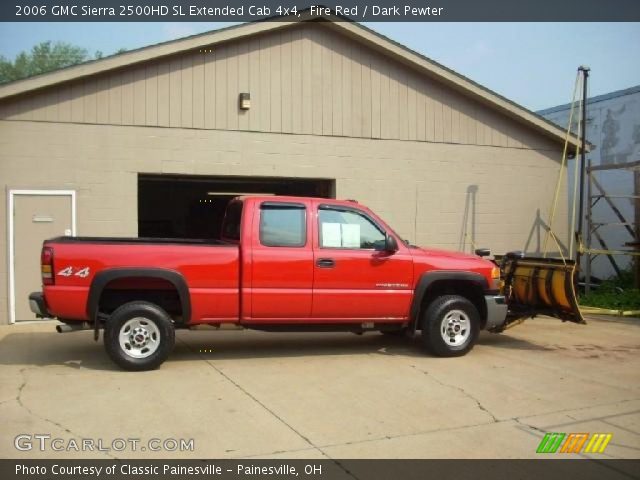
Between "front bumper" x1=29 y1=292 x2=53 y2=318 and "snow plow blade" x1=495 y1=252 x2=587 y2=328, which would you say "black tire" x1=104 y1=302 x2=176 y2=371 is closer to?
"front bumper" x1=29 y1=292 x2=53 y2=318

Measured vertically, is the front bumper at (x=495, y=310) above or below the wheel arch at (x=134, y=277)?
below

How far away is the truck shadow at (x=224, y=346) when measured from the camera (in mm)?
7701

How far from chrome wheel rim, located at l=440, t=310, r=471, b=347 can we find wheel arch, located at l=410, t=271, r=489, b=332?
0.32 meters

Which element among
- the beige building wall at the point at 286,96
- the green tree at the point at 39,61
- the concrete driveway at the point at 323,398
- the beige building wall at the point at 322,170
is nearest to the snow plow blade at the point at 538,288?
the concrete driveway at the point at 323,398

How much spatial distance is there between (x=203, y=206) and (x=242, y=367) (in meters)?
11.0

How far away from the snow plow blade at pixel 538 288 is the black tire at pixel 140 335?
4.87m

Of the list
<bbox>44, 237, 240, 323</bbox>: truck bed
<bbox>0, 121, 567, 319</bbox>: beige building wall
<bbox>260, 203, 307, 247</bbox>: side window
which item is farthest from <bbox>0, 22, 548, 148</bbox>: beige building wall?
<bbox>44, 237, 240, 323</bbox>: truck bed

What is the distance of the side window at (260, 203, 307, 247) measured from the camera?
7488 millimetres

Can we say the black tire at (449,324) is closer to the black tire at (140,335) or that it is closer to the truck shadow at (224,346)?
the truck shadow at (224,346)

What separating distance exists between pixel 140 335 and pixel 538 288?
537 centimetres

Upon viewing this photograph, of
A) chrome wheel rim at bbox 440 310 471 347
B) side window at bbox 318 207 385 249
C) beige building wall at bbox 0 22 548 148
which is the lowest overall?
chrome wheel rim at bbox 440 310 471 347

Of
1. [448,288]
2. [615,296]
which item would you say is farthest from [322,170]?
[615,296]

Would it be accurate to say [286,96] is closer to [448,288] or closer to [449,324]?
[448,288]

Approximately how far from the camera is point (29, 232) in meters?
10.3
